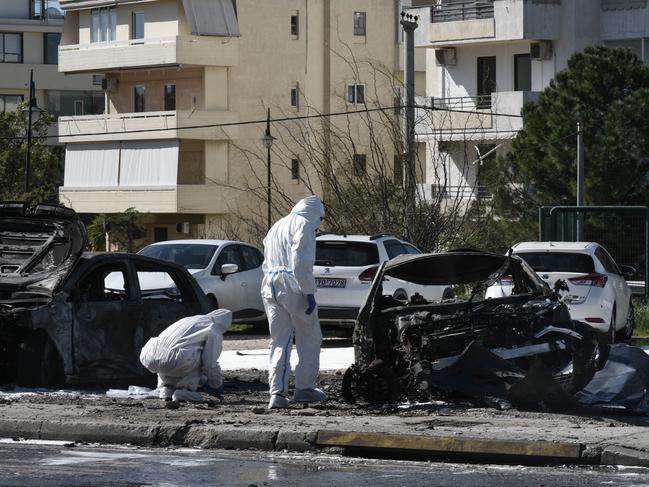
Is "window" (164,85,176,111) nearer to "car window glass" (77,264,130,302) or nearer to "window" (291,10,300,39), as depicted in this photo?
"window" (291,10,300,39)

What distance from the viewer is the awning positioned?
59281 millimetres

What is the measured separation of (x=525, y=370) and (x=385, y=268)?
1.78 m

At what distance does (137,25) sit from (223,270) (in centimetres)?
3759

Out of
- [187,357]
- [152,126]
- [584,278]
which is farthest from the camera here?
[152,126]

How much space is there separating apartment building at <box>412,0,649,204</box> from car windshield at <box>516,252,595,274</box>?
23.8 metres

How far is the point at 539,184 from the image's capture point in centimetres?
4062

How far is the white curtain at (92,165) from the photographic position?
62.5m

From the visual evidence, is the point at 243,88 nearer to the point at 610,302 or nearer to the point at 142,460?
the point at 610,302

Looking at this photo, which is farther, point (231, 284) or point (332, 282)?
point (231, 284)

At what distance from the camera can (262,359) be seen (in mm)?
20297

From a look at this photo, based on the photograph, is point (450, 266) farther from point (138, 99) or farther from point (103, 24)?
point (103, 24)

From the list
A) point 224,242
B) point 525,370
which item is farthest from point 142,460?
point 224,242

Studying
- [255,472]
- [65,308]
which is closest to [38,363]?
[65,308]

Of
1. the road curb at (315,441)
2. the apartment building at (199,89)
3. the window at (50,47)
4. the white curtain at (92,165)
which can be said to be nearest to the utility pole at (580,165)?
the apartment building at (199,89)
